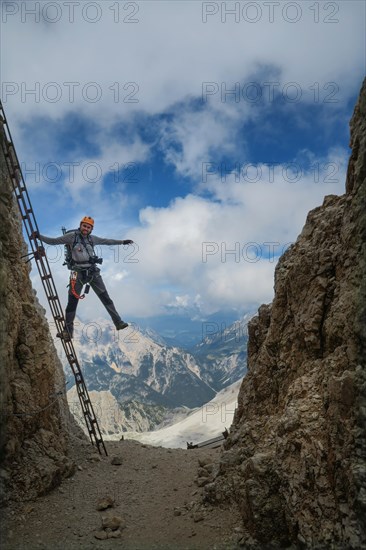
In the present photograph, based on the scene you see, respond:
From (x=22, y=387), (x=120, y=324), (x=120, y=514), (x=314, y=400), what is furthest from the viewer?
(x=120, y=324)

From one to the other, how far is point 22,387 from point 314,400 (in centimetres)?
1051

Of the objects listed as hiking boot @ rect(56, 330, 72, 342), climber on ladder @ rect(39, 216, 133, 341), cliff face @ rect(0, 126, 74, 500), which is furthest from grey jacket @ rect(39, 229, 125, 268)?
hiking boot @ rect(56, 330, 72, 342)

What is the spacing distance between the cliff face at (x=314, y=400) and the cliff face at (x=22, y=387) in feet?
21.0

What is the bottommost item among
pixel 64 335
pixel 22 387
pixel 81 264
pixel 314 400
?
pixel 314 400

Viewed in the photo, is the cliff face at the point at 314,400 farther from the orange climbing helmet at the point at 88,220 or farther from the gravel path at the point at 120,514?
the orange climbing helmet at the point at 88,220

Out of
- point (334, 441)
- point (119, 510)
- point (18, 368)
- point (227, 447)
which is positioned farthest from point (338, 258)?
point (18, 368)

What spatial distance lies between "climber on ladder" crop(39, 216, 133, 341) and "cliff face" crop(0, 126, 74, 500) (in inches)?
61.5

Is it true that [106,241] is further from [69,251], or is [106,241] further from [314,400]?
[314,400]

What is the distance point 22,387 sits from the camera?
558 inches

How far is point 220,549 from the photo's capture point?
10367mm

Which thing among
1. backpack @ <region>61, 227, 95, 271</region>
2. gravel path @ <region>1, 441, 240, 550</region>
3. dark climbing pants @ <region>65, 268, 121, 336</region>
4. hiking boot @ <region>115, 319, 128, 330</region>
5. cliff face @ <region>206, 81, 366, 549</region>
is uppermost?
backpack @ <region>61, 227, 95, 271</region>

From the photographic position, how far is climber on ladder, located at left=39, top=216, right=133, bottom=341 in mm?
17859

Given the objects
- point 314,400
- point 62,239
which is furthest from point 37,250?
point 314,400

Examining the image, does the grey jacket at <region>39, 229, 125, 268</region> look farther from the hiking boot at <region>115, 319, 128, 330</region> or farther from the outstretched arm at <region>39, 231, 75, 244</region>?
the hiking boot at <region>115, 319, 128, 330</region>
